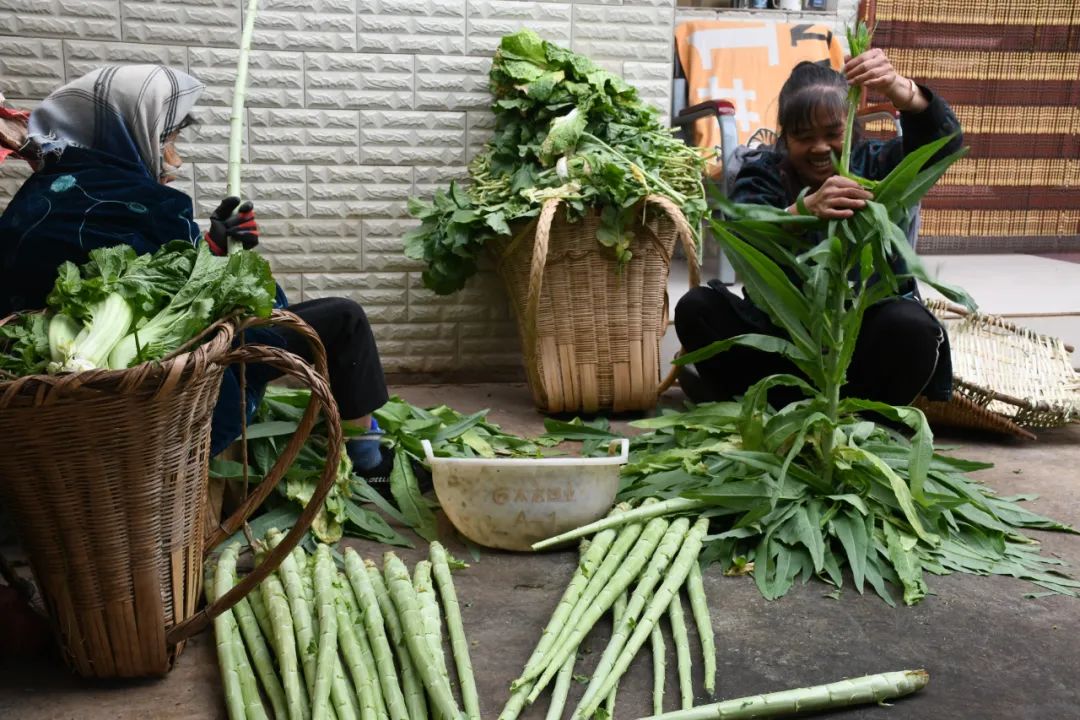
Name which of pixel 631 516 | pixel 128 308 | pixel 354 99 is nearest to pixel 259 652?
pixel 128 308

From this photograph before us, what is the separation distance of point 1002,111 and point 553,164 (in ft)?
14.2

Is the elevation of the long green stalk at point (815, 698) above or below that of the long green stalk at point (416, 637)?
below

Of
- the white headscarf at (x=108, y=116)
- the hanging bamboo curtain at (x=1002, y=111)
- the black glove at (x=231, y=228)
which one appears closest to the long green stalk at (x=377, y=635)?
the black glove at (x=231, y=228)

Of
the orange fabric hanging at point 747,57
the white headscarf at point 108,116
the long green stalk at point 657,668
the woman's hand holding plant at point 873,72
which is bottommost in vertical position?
the long green stalk at point 657,668

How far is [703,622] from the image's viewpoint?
2.03 m

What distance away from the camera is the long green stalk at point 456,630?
176cm

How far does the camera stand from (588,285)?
3.57 m

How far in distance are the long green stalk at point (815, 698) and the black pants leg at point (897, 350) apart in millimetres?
1408

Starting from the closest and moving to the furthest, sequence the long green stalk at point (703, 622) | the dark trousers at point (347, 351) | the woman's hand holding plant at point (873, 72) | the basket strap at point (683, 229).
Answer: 1. the long green stalk at point (703, 622)
2. the woman's hand holding plant at point (873, 72)
3. the dark trousers at point (347, 351)
4. the basket strap at point (683, 229)

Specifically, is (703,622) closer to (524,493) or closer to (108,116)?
(524,493)

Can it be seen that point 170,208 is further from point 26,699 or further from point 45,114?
point 26,699

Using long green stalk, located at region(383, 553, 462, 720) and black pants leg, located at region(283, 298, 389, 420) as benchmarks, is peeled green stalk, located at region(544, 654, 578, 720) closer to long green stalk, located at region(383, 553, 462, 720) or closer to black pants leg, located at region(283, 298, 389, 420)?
long green stalk, located at region(383, 553, 462, 720)

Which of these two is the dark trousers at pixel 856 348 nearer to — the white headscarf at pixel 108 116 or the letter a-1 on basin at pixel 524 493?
the letter a-1 on basin at pixel 524 493

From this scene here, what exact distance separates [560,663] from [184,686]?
671 mm
